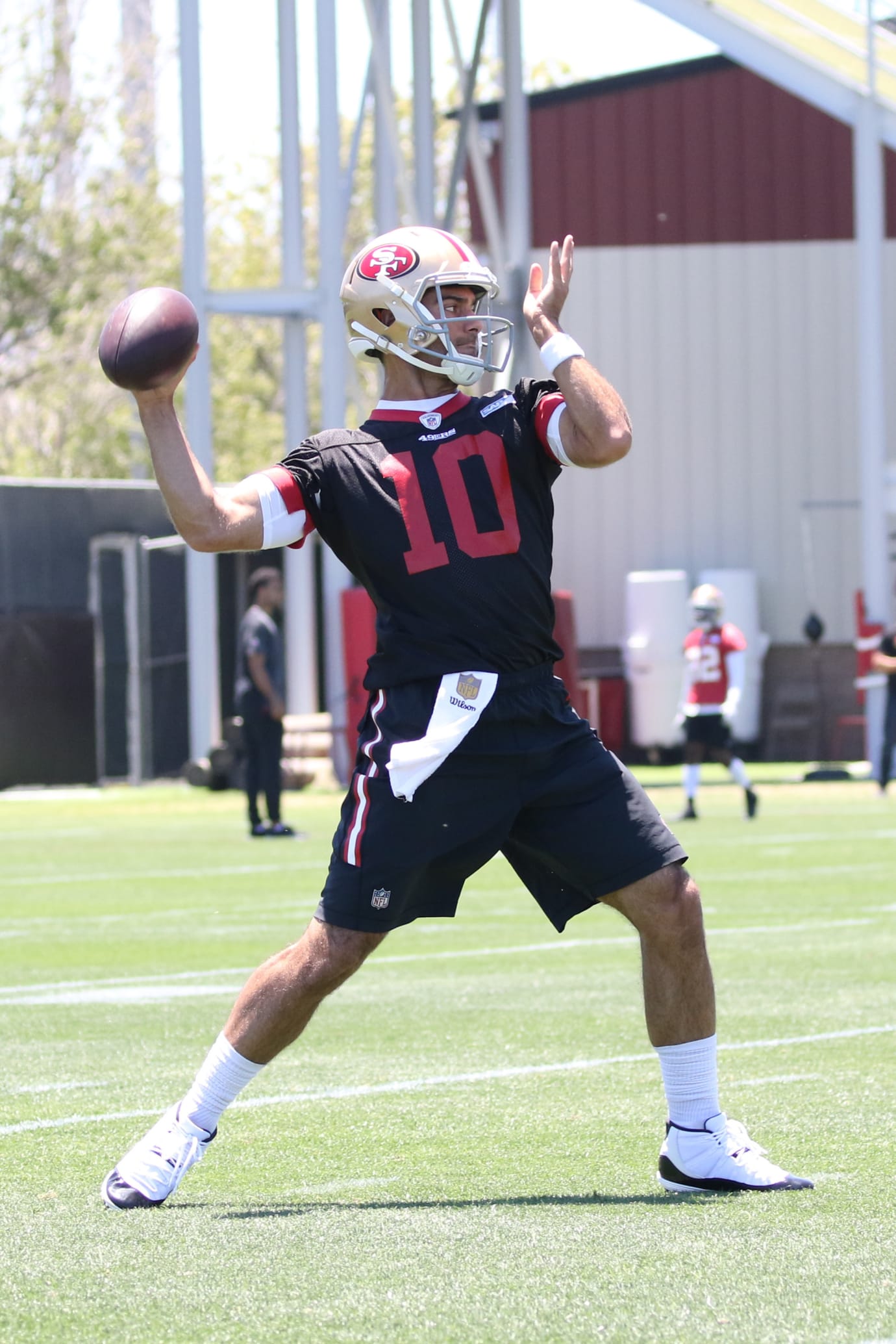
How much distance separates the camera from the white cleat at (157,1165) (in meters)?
4.79

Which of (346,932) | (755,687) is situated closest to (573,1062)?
(346,932)

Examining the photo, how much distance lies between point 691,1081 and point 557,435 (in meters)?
1.45

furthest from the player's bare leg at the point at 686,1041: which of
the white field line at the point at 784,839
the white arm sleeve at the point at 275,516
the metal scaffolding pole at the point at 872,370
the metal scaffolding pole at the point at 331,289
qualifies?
the metal scaffolding pole at the point at 331,289

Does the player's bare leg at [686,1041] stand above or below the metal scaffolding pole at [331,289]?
below

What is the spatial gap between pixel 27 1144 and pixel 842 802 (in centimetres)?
1569

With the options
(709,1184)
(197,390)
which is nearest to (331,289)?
(197,390)

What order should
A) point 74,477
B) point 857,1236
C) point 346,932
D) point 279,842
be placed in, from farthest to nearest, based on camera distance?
1. point 74,477
2. point 279,842
3. point 346,932
4. point 857,1236

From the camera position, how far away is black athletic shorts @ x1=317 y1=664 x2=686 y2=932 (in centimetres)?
489

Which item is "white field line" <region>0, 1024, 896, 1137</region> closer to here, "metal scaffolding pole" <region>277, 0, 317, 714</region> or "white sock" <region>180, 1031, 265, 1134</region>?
"white sock" <region>180, 1031, 265, 1134</region>

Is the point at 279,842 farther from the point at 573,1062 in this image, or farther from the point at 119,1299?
the point at 119,1299

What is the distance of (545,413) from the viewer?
A: 4.99m

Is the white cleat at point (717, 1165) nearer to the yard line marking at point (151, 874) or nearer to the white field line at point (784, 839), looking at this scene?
the yard line marking at point (151, 874)

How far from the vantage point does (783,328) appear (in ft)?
97.8

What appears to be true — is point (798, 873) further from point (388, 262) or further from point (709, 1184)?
point (388, 262)
